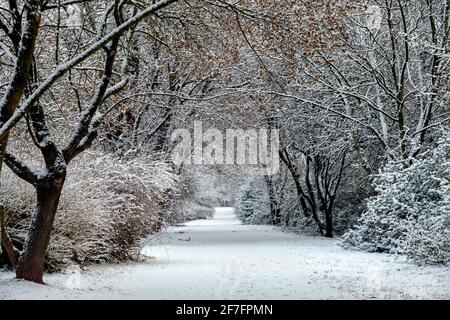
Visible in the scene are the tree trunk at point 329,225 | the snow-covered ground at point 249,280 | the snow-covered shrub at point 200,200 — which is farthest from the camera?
the snow-covered shrub at point 200,200

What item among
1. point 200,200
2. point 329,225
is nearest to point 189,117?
point 329,225

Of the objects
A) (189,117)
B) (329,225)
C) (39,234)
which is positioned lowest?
(329,225)

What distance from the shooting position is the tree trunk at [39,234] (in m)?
8.32

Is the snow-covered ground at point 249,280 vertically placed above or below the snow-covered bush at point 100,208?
below

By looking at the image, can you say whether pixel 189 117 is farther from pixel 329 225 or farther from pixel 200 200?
pixel 200 200

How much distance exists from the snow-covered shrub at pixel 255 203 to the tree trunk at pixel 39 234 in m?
29.0

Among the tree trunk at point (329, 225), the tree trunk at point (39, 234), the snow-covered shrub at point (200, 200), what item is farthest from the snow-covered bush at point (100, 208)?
the snow-covered shrub at point (200, 200)

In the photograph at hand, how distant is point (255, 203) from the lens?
3969 cm

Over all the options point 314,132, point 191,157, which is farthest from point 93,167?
point 191,157

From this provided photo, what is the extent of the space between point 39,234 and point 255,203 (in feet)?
104

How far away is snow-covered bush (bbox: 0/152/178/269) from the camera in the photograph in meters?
10.3

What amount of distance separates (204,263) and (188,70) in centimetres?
972

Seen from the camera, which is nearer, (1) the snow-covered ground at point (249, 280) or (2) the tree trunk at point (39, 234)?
(1) the snow-covered ground at point (249, 280)

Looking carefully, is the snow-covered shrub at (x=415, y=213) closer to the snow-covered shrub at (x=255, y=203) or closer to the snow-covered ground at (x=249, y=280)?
the snow-covered ground at (x=249, y=280)
